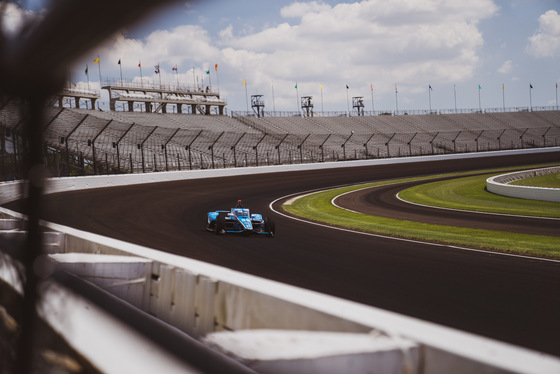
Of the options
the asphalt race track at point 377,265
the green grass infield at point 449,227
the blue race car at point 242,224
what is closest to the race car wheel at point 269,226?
the blue race car at point 242,224

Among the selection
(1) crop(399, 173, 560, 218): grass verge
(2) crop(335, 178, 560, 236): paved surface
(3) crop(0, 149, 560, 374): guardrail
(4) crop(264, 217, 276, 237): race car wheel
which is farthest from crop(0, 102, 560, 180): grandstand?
(3) crop(0, 149, 560, 374): guardrail

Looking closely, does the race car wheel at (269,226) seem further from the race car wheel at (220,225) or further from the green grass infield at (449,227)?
the green grass infield at (449,227)

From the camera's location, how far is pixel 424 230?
44.5 ft

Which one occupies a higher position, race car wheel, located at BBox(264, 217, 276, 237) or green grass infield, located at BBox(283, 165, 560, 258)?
race car wheel, located at BBox(264, 217, 276, 237)

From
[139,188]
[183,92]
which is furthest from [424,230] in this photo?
[183,92]

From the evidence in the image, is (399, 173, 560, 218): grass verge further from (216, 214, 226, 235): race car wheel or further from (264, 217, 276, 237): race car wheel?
(216, 214, 226, 235): race car wheel

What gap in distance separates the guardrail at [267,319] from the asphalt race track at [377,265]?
31.8 inches

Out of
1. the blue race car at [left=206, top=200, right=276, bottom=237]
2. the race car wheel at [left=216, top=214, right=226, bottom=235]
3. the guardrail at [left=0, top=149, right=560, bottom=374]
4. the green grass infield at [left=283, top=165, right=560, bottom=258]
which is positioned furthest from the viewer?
the race car wheel at [left=216, top=214, right=226, bottom=235]

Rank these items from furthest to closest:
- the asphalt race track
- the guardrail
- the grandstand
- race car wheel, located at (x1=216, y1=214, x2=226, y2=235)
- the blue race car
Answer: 1. the grandstand
2. race car wheel, located at (x1=216, y1=214, x2=226, y2=235)
3. the blue race car
4. the asphalt race track
5. the guardrail

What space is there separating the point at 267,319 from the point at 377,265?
23.2ft

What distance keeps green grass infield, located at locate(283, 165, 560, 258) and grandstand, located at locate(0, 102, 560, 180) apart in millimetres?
9144

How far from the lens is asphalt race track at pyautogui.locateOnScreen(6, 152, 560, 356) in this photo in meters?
5.94

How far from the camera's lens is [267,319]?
223 cm

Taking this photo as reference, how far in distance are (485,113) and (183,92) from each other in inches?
2105
